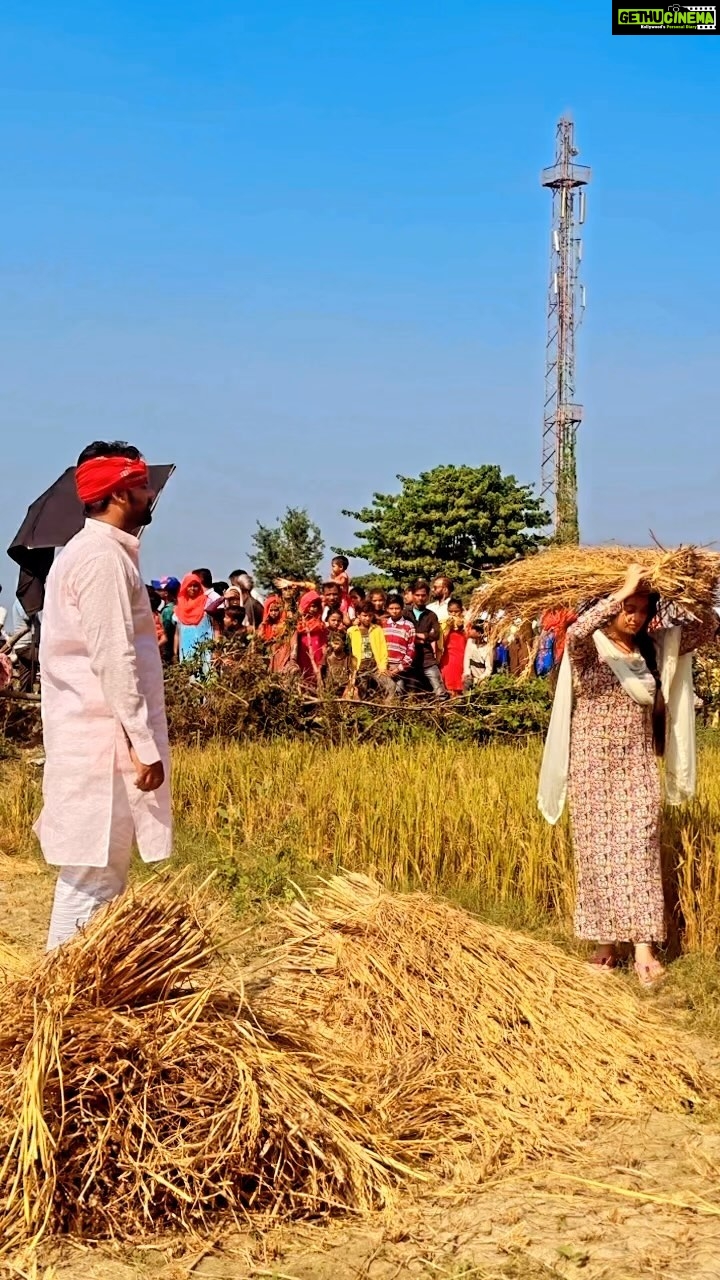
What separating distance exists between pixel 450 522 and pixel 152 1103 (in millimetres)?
21986

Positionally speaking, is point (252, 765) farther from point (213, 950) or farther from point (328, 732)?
point (213, 950)

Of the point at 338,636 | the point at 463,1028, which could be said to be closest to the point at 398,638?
the point at 338,636

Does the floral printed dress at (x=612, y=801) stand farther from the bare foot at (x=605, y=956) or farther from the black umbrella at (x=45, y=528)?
the black umbrella at (x=45, y=528)

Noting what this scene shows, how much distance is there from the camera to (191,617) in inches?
461

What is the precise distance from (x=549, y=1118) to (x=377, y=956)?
0.74 metres

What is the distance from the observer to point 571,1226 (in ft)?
10.5

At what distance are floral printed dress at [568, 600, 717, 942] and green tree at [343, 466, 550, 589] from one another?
18706mm

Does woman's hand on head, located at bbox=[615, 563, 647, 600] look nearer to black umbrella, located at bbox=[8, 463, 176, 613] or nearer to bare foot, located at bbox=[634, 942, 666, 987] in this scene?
bare foot, located at bbox=[634, 942, 666, 987]

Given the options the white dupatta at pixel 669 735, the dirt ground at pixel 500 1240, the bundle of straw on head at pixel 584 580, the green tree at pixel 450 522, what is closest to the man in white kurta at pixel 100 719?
the dirt ground at pixel 500 1240

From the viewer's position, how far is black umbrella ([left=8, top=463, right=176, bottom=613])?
11.1 m

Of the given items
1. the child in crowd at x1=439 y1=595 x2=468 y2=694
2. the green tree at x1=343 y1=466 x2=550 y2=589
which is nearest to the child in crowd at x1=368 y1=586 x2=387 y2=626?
the child in crowd at x1=439 y1=595 x2=468 y2=694

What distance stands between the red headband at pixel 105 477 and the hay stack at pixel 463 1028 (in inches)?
55.9

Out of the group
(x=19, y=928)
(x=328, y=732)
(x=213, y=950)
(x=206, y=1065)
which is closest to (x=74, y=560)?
(x=213, y=950)

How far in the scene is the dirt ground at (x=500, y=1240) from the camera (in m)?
2.96
